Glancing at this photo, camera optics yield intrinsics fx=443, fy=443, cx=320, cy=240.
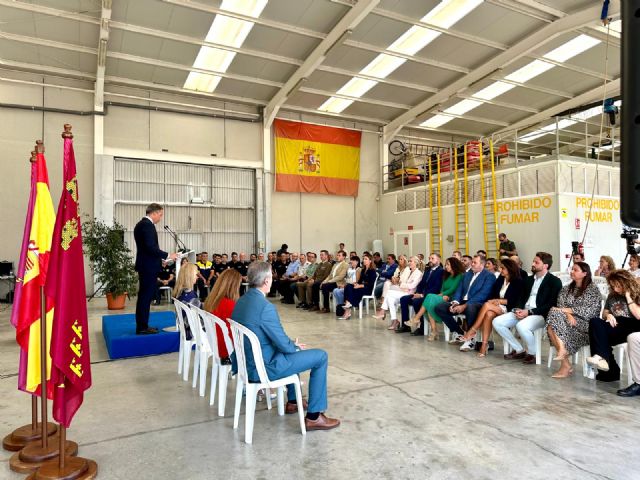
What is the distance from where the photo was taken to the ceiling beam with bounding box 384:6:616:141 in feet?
29.2

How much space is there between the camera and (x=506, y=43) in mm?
10328

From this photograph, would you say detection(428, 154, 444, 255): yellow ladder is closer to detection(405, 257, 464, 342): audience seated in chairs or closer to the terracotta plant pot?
detection(405, 257, 464, 342): audience seated in chairs

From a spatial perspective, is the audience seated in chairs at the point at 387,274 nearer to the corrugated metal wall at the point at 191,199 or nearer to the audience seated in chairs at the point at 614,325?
the audience seated in chairs at the point at 614,325

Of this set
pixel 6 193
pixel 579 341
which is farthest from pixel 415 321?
pixel 6 193

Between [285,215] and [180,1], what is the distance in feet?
22.2

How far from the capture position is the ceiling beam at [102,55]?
8242 millimetres

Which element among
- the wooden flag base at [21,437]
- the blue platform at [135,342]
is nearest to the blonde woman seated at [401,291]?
the blue platform at [135,342]

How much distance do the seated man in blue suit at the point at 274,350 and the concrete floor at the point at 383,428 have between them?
18 cm

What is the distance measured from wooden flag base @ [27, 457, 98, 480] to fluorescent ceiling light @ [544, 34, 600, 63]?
1194cm

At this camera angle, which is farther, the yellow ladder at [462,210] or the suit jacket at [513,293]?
the yellow ladder at [462,210]

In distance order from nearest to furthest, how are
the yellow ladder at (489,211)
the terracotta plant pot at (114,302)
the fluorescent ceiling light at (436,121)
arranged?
the terracotta plant pot at (114,302), the yellow ladder at (489,211), the fluorescent ceiling light at (436,121)

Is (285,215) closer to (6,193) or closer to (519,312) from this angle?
(6,193)

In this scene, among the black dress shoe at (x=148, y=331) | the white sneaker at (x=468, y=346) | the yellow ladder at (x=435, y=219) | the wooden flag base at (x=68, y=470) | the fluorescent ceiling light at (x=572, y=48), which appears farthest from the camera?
the yellow ladder at (x=435, y=219)

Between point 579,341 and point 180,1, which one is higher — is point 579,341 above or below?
below
